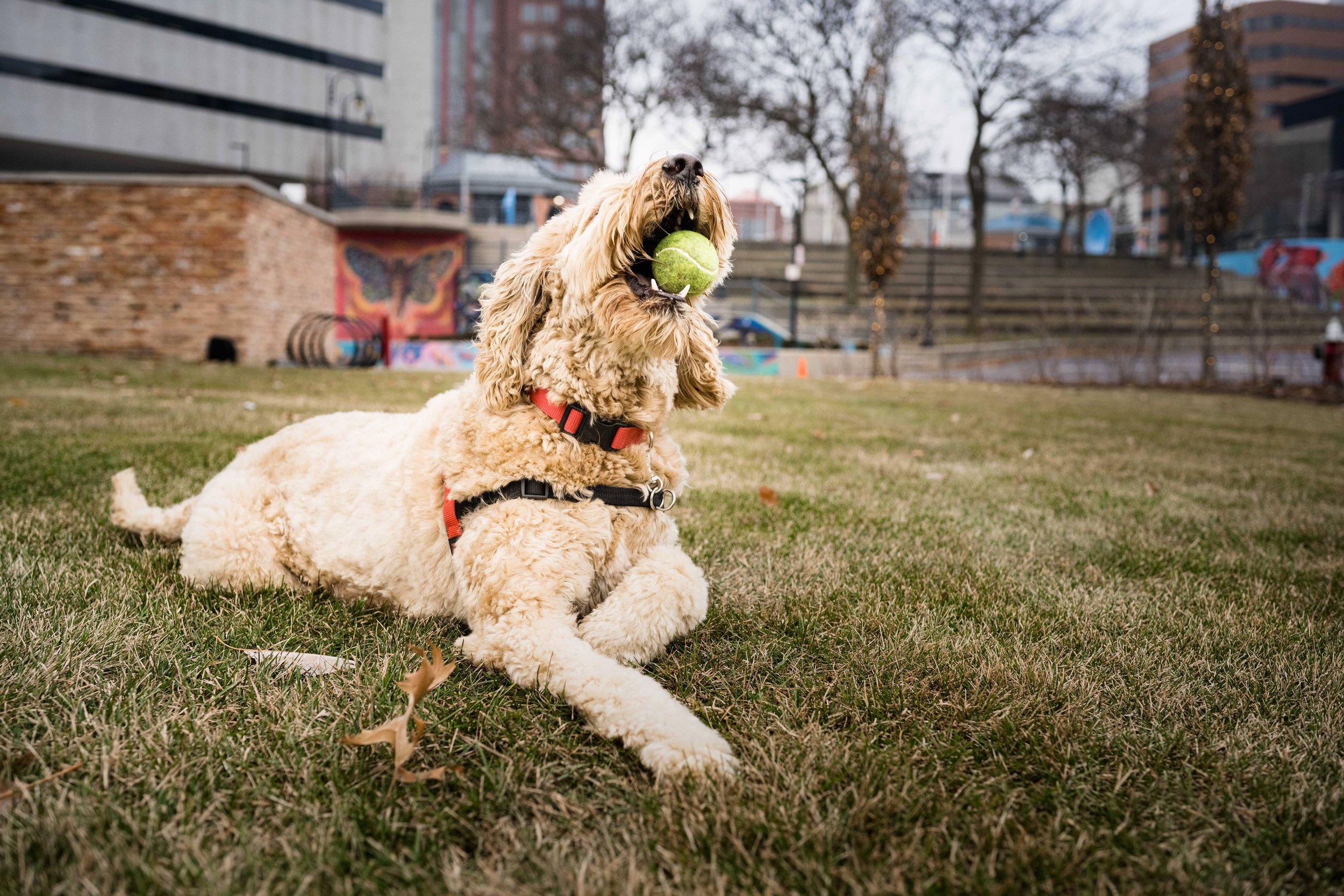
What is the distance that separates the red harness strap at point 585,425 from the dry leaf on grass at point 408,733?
751 millimetres

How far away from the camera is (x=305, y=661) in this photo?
81.7 inches

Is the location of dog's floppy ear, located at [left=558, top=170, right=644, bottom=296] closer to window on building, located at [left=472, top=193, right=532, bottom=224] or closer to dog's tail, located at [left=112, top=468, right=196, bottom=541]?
dog's tail, located at [left=112, top=468, right=196, bottom=541]

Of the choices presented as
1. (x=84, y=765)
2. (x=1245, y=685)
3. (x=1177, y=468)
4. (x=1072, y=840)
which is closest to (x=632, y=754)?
(x=1072, y=840)

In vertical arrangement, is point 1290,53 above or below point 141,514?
above

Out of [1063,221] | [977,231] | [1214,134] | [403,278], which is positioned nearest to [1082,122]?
[977,231]

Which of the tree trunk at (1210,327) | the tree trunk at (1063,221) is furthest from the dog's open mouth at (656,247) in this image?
the tree trunk at (1063,221)

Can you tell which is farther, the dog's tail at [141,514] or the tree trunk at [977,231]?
the tree trunk at [977,231]

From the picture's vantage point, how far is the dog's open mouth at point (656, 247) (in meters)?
2.12

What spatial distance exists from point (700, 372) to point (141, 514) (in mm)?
2395

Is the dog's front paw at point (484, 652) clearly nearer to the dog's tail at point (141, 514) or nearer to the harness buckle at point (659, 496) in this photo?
the harness buckle at point (659, 496)

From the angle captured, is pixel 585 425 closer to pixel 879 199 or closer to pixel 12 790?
pixel 12 790

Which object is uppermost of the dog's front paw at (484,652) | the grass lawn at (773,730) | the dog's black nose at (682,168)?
the dog's black nose at (682,168)

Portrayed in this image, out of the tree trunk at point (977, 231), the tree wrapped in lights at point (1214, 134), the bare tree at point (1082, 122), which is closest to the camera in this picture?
the tree wrapped in lights at point (1214, 134)

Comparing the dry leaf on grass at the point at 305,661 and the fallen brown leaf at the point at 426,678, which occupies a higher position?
the fallen brown leaf at the point at 426,678
